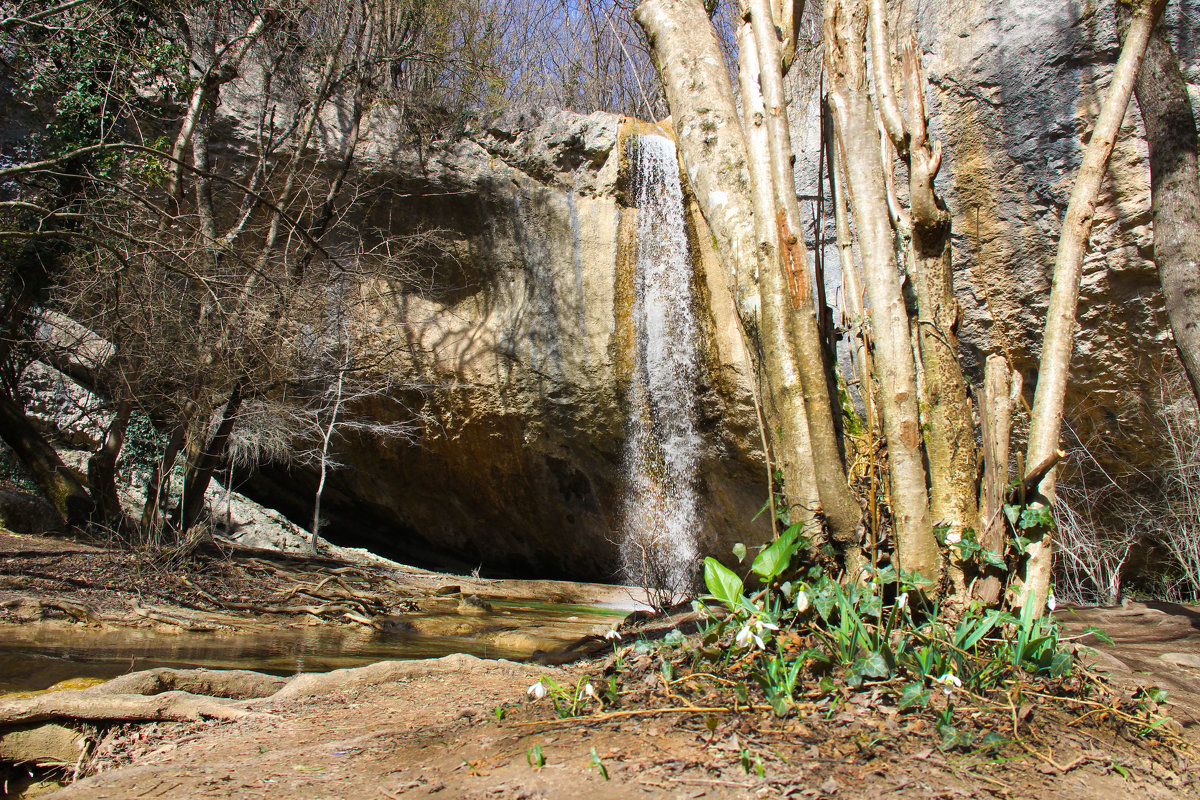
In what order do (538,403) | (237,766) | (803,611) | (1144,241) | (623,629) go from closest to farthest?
1. (237,766)
2. (803,611)
3. (623,629)
4. (1144,241)
5. (538,403)

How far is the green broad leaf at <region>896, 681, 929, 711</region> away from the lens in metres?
1.87

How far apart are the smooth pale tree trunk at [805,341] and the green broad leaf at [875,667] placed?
1.70ft

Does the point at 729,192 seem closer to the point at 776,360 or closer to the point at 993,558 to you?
the point at 776,360

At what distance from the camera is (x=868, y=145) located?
2.79 meters

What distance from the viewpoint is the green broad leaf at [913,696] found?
187 centimetres

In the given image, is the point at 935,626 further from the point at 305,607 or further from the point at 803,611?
the point at 305,607

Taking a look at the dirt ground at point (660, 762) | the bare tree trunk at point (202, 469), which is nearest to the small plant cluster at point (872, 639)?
the dirt ground at point (660, 762)

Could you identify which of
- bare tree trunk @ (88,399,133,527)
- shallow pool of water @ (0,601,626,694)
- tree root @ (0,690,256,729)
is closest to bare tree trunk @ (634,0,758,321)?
tree root @ (0,690,256,729)

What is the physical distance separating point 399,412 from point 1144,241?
9.32 meters

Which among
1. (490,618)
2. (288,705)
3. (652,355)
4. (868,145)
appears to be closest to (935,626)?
(868,145)

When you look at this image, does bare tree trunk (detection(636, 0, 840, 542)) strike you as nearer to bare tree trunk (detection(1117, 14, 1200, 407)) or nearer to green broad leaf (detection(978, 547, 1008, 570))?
green broad leaf (detection(978, 547, 1008, 570))

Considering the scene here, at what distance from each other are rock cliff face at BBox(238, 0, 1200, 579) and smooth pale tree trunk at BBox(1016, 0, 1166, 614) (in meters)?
3.91

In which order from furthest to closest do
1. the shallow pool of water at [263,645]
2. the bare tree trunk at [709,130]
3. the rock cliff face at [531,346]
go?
the rock cliff face at [531,346], the shallow pool of water at [263,645], the bare tree trunk at [709,130]

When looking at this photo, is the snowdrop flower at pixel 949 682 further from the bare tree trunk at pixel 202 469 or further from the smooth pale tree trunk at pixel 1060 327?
the bare tree trunk at pixel 202 469
